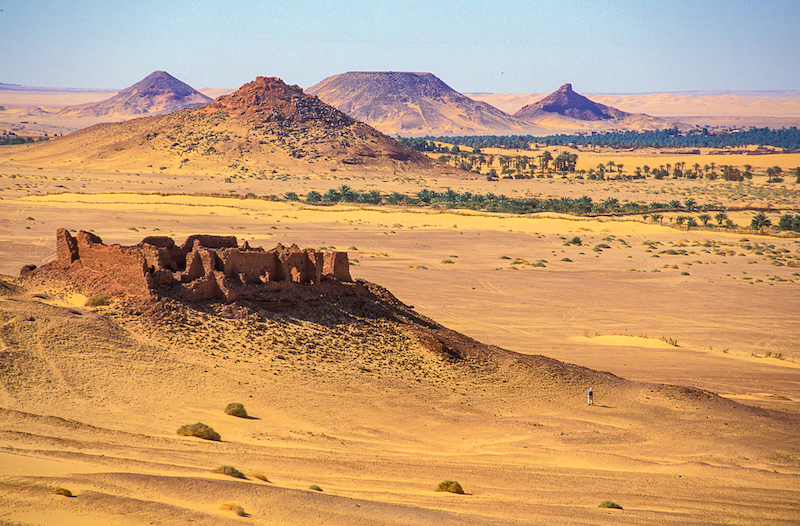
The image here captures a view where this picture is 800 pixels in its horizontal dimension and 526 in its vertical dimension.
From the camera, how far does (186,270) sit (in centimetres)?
1845

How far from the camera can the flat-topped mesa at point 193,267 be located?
59.1 ft

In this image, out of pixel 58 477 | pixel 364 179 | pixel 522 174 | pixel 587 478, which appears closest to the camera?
pixel 58 477

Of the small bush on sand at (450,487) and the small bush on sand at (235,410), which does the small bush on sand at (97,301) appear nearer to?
the small bush on sand at (235,410)

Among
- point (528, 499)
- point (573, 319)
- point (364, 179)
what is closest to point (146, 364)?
point (528, 499)

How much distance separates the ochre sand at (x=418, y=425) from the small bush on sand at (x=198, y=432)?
24 cm

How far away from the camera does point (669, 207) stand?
7312cm

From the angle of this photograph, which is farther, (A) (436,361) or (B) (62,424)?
(A) (436,361)

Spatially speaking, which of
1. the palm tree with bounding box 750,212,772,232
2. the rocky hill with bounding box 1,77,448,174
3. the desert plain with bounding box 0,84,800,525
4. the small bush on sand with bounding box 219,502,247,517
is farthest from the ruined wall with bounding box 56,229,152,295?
the rocky hill with bounding box 1,77,448,174

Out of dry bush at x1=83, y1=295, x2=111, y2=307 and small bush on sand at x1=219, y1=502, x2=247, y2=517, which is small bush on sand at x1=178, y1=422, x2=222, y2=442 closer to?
small bush on sand at x1=219, y1=502, x2=247, y2=517

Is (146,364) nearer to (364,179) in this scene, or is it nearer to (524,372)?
(524,372)

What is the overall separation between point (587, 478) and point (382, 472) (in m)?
3.89

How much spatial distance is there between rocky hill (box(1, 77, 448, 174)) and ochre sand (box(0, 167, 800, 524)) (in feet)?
231

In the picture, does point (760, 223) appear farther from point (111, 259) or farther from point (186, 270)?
point (111, 259)

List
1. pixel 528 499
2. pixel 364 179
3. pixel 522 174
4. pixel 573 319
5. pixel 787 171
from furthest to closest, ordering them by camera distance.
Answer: pixel 787 171 → pixel 522 174 → pixel 364 179 → pixel 573 319 → pixel 528 499
